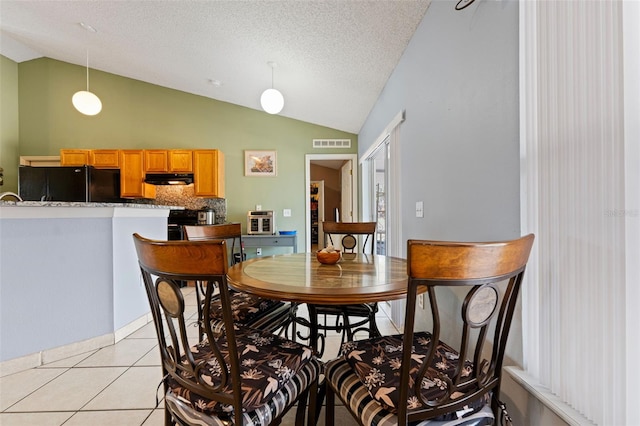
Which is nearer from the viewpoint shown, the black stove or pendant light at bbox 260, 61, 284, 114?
pendant light at bbox 260, 61, 284, 114

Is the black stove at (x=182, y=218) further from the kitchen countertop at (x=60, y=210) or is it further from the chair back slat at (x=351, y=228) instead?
the chair back slat at (x=351, y=228)

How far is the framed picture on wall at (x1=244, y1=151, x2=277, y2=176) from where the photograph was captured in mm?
4641

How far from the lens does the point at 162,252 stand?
0.77 metres

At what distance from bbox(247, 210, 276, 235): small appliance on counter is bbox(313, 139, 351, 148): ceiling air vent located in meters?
1.49

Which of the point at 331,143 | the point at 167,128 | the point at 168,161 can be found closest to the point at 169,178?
the point at 168,161

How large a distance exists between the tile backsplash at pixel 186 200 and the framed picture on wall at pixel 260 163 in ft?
2.35

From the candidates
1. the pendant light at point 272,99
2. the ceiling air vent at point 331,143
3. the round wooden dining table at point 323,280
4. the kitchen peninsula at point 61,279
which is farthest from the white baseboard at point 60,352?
the ceiling air vent at point 331,143

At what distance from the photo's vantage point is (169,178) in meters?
4.18

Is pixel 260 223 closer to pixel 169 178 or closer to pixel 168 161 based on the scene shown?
pixel 169 178

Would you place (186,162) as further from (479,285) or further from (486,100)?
(479,285)

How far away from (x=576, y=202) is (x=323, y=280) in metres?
0.91

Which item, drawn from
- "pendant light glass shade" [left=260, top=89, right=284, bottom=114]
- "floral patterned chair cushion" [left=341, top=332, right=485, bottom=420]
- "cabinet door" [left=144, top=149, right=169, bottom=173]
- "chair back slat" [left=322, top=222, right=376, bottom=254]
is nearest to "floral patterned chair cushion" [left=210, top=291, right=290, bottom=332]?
"floral patterned chair cushion" [left=341, top=332, right=485, bottom=420]

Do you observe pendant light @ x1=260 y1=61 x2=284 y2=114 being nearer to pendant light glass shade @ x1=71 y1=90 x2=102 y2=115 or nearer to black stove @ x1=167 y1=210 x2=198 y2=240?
pendant light glass shade @ x1=71 y1=90 x2=102 y2=115

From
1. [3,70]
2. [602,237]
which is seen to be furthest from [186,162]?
[602,237]
